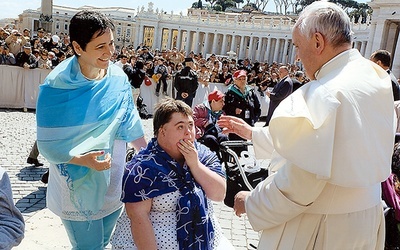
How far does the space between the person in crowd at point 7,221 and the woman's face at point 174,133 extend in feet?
2.75

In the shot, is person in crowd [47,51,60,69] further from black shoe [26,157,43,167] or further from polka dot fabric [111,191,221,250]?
polka dot fabric [111,191,221,250]

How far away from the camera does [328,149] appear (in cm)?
166

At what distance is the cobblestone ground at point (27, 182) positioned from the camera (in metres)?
4.50

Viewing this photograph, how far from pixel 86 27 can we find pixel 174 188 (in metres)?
1.02

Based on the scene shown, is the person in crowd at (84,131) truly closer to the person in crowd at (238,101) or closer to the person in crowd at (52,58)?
the person in crowd at (238,101)

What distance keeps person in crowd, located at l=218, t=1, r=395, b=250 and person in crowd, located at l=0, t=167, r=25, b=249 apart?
1075 mm

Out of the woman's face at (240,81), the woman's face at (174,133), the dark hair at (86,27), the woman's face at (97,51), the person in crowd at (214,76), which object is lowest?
the person in crowd at (214,76)

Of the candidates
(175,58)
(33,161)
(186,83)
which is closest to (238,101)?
(186,83)

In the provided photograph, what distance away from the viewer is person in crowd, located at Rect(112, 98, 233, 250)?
85.4 inches

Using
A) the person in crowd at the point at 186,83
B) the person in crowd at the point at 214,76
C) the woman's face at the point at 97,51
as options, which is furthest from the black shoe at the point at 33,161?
the person in crowd at the point at 214,76

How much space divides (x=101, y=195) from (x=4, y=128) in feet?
22.9


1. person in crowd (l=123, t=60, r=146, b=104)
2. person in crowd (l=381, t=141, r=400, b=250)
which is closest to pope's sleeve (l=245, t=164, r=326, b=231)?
person in crowd (l=381, t=141, r=400, b=250)

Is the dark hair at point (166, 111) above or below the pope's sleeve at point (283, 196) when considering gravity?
above

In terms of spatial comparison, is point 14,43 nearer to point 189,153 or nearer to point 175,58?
point 175,58
